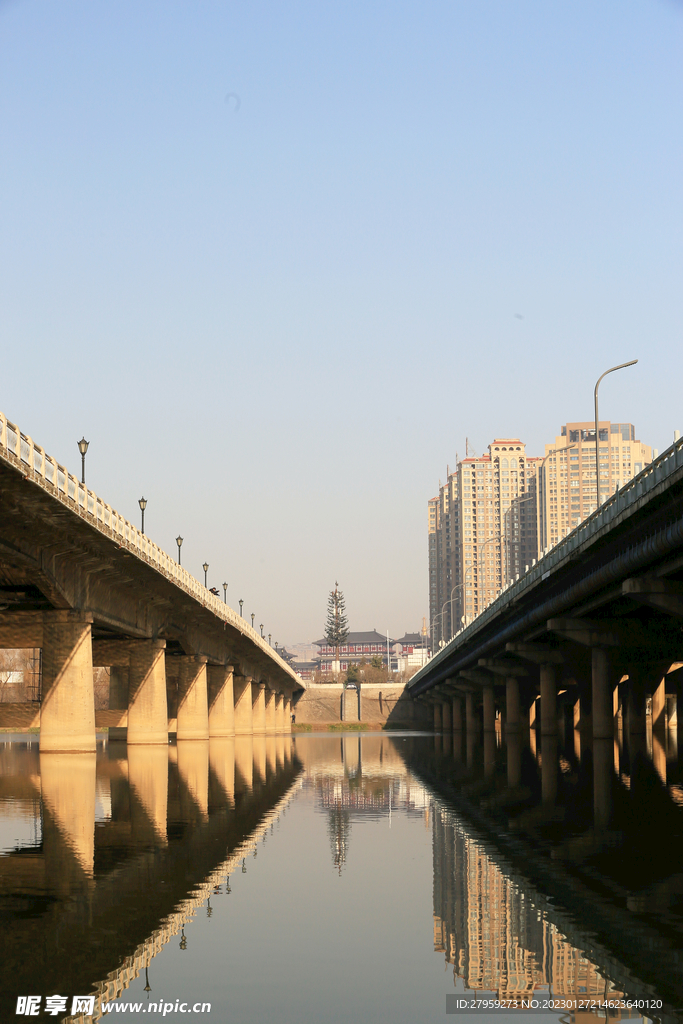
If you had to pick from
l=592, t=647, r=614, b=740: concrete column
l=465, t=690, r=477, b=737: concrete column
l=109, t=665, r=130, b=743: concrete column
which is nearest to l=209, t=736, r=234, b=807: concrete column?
l=592, t=647, r=614, b=740: concrete column

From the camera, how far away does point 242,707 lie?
11200 cm

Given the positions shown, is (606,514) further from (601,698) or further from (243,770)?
(243,770)

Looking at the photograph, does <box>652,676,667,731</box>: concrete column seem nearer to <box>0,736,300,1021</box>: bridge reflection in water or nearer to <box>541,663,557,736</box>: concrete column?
<box>541,663,557,736</box>: concrete column

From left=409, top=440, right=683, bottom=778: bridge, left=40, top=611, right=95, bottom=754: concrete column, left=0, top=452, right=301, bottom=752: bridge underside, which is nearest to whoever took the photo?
left=409, top=440, right=683, bottom=778: bridge

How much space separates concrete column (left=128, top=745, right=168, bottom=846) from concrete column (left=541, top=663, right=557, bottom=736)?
24.2 metres

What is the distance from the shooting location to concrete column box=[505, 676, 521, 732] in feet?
261

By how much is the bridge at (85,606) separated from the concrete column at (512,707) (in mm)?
22502

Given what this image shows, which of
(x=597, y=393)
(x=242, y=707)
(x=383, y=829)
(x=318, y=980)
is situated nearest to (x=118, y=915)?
(x=318, y=980)

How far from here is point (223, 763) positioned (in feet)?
186

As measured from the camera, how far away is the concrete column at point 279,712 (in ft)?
499

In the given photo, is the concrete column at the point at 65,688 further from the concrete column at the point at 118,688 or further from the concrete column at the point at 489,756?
the concrete column at the point at 118,688

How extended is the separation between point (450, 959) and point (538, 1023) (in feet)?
8.38

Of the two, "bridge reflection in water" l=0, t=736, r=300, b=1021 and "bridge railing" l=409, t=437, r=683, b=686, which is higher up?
"bridge railing" l=409, t=437, r=683, b=686

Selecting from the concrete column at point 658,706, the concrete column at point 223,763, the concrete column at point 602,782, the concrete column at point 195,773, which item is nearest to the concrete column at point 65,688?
the concrete column at point 195,773
